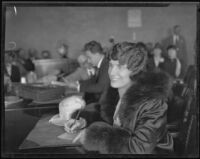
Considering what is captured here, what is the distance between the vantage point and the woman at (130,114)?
1.84 m

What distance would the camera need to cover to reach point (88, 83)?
6.30 feet

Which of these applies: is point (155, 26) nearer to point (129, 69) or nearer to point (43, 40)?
point (129, 69)

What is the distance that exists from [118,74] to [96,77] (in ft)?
0.48

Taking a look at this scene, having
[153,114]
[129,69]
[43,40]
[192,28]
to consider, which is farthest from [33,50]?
[192,28]

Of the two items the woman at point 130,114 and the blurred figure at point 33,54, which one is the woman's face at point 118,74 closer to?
the woman at point 130,114

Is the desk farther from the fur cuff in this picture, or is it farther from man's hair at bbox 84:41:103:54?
man's hair at bbox 84:41:103:54

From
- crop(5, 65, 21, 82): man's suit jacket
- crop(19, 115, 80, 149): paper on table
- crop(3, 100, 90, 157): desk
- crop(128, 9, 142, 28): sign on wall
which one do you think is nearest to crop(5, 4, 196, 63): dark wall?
crop(128, 9, 142, 28): sign on wall

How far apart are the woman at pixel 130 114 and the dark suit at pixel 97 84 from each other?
0.04m

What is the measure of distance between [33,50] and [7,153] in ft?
2.28

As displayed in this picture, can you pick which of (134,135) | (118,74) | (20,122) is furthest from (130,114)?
(20,122)

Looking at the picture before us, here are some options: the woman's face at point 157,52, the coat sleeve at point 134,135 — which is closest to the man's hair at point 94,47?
the woman's face at point 157,52

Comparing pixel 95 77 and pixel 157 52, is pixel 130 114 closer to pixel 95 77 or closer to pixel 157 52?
pixel 95 77

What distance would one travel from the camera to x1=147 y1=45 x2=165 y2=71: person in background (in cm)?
188

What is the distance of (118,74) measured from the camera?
1.89m
